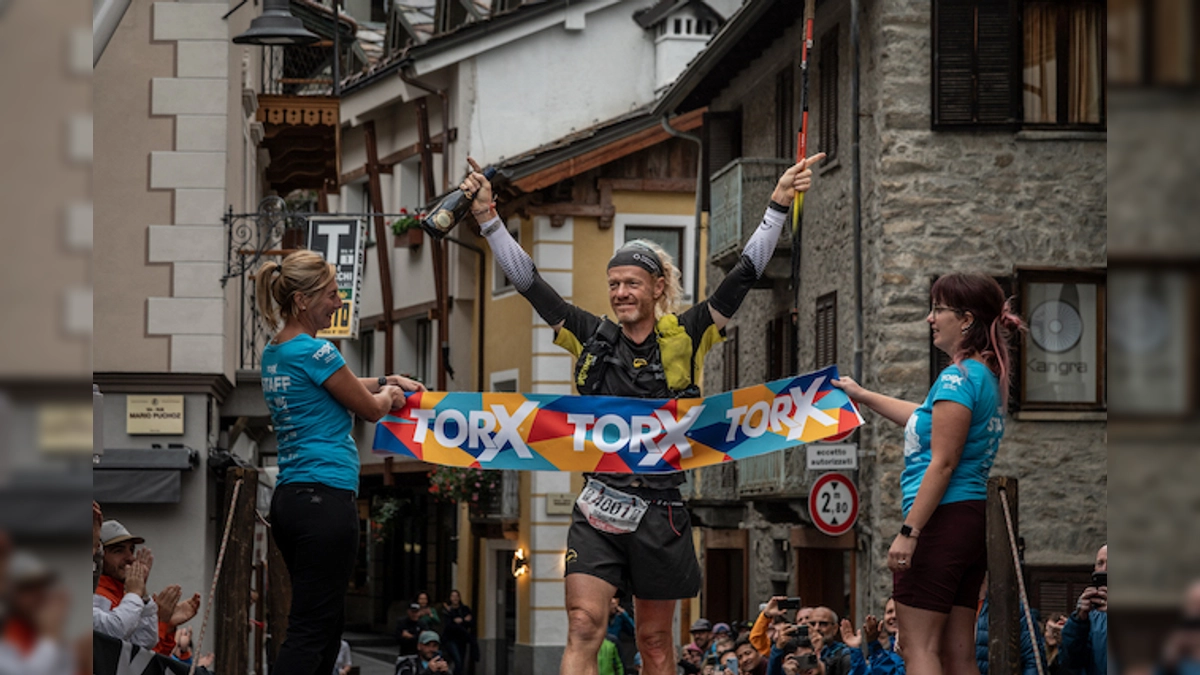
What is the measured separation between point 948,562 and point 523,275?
186 cm

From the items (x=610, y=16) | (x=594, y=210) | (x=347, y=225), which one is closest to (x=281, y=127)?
(x=347, y=225)

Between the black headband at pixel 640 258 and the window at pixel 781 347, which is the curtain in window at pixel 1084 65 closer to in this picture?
the window at pixel 781 347

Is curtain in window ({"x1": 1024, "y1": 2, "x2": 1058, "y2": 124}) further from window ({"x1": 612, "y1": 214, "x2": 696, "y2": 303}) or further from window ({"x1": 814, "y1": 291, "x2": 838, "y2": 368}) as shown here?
window ({"x1": 612, "y1": 214, "x2": 696, "y2": 303})

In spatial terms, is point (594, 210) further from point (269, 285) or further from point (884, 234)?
point (269, 285)

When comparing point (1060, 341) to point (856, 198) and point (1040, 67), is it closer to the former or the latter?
point (856, 198)

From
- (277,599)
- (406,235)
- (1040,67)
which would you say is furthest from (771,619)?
(406,235)

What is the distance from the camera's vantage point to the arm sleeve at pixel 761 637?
15.0 meters

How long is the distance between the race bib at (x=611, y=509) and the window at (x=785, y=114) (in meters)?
19.0

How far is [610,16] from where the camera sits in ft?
122

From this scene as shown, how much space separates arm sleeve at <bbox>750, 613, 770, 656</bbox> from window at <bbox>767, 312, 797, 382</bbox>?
9.72 meters

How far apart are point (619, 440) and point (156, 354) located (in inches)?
495

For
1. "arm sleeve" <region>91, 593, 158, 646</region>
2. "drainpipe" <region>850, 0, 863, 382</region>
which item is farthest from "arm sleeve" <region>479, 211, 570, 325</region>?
"drainpipe" <region>850, 0, 863, 382</region>

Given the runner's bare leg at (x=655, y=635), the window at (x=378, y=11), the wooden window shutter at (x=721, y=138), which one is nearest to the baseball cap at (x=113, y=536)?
the runner's bare leg at (x=655, y=635)

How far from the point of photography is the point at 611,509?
5855mm
